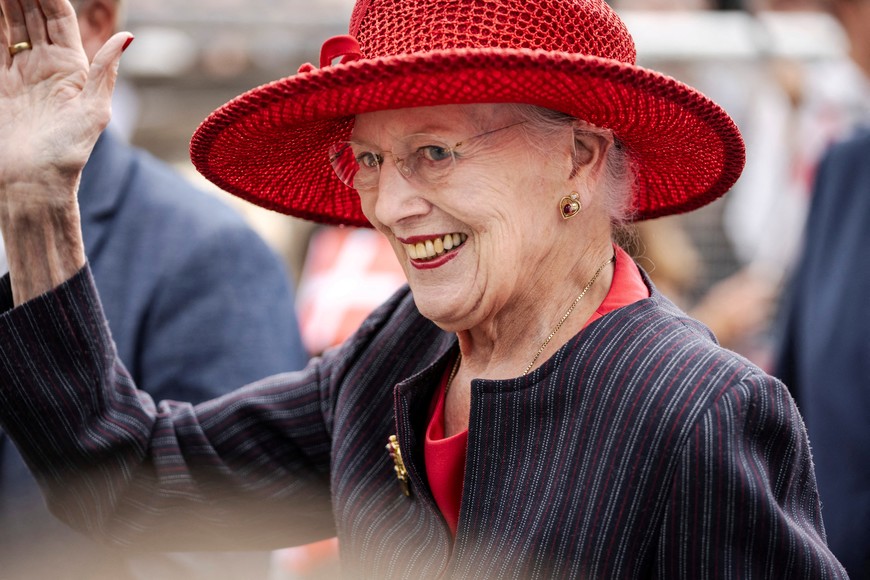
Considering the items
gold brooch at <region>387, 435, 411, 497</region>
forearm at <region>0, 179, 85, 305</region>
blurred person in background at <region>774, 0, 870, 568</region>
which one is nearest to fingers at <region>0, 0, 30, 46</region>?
forearm at <region>0, 179, 85, 305</region>

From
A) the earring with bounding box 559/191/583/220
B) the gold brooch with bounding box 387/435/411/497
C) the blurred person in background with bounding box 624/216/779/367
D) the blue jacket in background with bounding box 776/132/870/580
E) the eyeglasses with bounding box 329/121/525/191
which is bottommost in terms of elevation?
the blurred person in background with bounding box 624/216/779/367

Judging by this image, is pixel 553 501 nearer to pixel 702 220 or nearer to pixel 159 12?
pixel 702 220

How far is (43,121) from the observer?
217cm

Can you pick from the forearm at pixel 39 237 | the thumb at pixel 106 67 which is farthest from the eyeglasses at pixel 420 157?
the forearm at pixel 39 237

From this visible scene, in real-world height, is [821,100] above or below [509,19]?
below

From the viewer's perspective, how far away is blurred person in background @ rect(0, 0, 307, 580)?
282 centimetres

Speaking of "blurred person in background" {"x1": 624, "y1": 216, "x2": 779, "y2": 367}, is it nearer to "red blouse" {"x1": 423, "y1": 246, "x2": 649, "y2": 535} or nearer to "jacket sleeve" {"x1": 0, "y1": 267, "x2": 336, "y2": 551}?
"jacket sleeve" {"x1": 0, "y1": 267, "x2": 336, "y2": 551}

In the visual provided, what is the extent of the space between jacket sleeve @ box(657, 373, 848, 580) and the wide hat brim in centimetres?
50

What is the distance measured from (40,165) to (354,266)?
3.23 metres

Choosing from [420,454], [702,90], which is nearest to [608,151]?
[420,454]

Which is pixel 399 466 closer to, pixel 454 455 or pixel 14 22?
pixel 454 455

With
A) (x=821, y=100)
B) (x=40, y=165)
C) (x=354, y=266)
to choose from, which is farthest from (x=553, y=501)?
(x=821, y=100)

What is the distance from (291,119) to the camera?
6.86ft

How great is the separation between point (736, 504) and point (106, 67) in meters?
1.34
